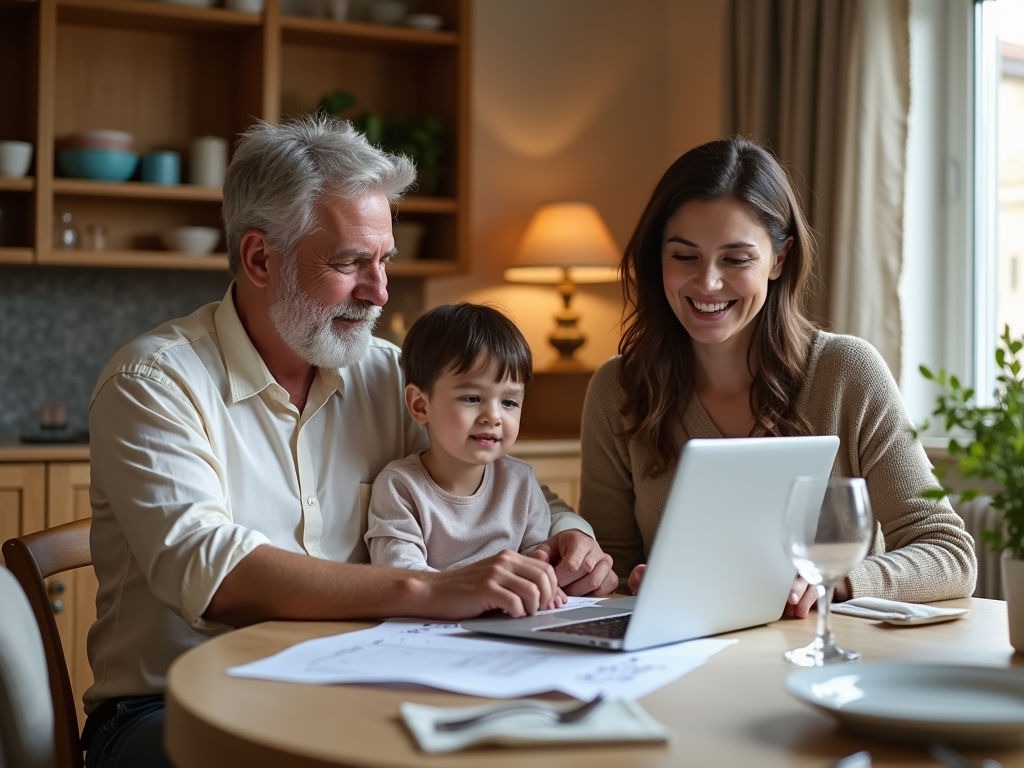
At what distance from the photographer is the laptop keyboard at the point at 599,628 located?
53.0 inches

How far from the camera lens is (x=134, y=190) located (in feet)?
12.1

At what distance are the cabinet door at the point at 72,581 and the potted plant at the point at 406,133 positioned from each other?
1472mm

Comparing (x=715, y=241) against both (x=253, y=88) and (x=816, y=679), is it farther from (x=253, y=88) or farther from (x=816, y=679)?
(x=253, y=88)

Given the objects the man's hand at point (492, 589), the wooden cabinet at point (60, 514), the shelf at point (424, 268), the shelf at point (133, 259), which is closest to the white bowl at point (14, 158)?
the shelf at point (133, 259)

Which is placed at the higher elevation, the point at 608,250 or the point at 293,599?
the point at 608,250

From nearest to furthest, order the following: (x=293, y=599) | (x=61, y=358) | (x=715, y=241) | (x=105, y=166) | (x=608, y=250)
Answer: (x=293, y=599), (x=715, y=241), (x=105, y=166), (x=61, y=358), (x=608, y=250)

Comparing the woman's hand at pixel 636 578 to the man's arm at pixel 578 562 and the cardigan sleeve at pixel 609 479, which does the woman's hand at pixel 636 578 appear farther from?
the cardigan sleeve at pixel 609 479

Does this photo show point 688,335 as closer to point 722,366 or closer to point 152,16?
point 722,366

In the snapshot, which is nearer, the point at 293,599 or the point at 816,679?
the point at 816,679

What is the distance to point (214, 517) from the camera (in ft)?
A: 5.20

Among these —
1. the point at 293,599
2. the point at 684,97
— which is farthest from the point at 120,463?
the point at 684,97

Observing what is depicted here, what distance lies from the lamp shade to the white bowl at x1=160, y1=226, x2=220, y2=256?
1.08 metres

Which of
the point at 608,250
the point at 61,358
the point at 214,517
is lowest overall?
the point at 214,517

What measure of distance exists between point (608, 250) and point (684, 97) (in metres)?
0.80
